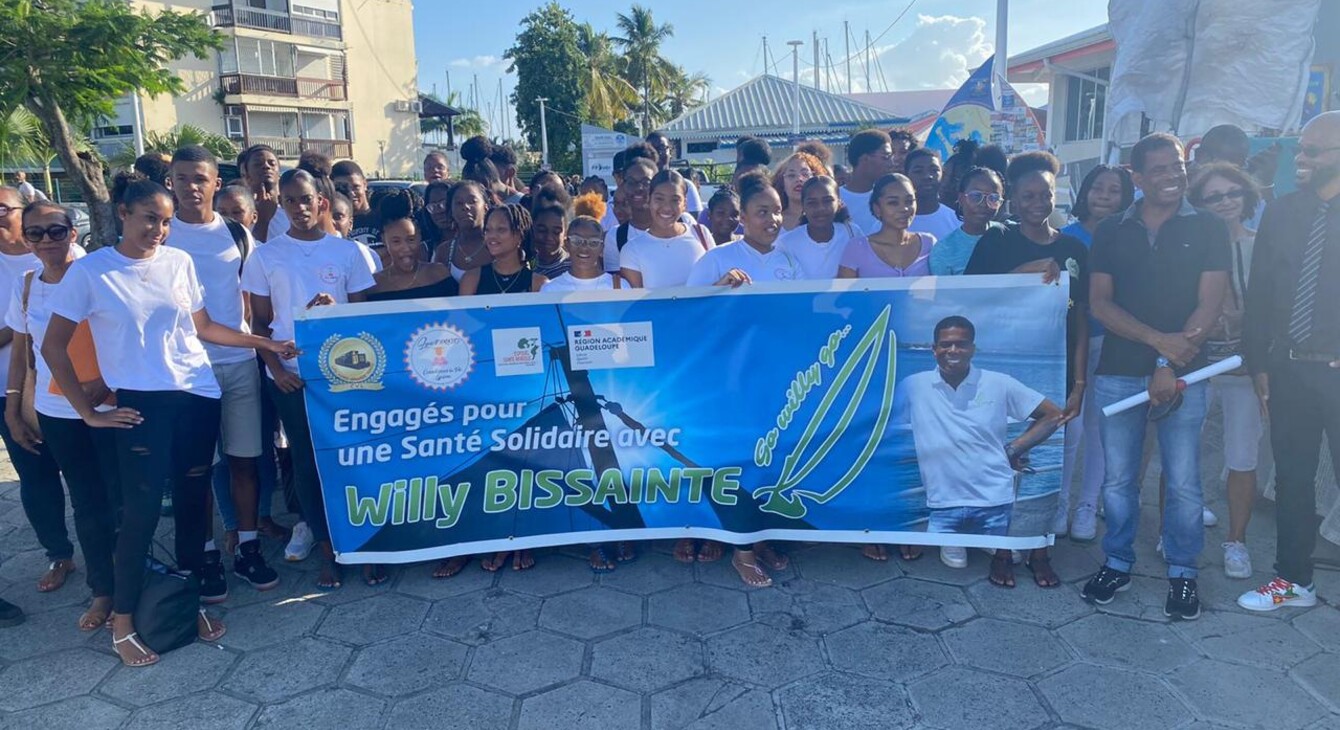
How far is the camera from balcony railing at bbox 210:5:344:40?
113 ft

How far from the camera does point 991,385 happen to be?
3668 mm

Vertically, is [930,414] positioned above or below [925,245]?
below

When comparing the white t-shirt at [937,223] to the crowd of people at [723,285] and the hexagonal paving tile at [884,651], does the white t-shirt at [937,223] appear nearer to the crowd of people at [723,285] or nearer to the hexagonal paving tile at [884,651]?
the crowd of people at [723,285]

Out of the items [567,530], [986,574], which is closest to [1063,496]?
[986,574]

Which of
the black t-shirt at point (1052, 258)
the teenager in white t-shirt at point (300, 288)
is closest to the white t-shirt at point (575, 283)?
the teenager in white t-shirt at point (300, 288)

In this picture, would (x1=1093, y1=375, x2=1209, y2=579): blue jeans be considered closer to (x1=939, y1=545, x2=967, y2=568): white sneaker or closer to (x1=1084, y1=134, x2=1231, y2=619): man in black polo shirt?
(x1=1084, y1=134, x2=1231, y2=619): man in black polo shirt

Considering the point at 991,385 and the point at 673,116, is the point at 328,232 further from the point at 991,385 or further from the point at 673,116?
the point at 673,116

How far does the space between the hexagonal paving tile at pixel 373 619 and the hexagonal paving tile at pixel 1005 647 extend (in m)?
2.20

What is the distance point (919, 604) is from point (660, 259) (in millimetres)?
1949

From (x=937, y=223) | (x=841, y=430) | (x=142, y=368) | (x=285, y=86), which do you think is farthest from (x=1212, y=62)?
(x=285, y=86)

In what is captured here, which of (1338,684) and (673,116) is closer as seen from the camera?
(1338,684)

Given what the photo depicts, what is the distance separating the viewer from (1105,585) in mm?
3568

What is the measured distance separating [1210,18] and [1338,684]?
176 inches

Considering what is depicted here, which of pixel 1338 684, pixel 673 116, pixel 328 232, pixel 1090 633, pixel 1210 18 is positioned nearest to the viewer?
pixel 1338 684
